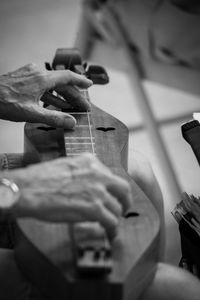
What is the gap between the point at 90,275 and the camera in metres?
0.86

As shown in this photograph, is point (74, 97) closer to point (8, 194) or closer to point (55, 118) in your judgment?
point (55, 118)

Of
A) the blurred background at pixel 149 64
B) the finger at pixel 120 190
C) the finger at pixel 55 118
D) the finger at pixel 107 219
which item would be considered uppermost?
the finger at pixel 120 190

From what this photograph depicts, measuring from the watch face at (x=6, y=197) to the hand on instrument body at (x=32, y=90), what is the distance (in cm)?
36

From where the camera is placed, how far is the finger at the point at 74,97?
1.35 metres

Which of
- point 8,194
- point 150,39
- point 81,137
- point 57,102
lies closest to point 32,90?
point 57,102

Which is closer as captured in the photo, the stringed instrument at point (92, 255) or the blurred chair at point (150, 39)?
the stringed instrument at point (92, 255)

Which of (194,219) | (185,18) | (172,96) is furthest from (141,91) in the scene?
(194,219)

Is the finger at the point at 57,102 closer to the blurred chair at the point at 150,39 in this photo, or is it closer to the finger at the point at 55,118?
the finger at the point at 55,118

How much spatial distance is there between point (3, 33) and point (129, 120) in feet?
3.66

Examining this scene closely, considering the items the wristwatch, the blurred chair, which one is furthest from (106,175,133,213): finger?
Answer: the blurred chair

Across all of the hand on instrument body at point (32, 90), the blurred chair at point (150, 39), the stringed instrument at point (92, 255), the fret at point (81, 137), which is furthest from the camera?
the blurred chair at point (150, 39)

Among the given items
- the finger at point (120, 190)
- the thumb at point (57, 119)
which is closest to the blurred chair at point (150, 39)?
the thumb at point (57, 119)

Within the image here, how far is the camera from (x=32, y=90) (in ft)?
4.41

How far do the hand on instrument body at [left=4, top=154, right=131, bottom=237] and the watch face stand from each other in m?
0.01
